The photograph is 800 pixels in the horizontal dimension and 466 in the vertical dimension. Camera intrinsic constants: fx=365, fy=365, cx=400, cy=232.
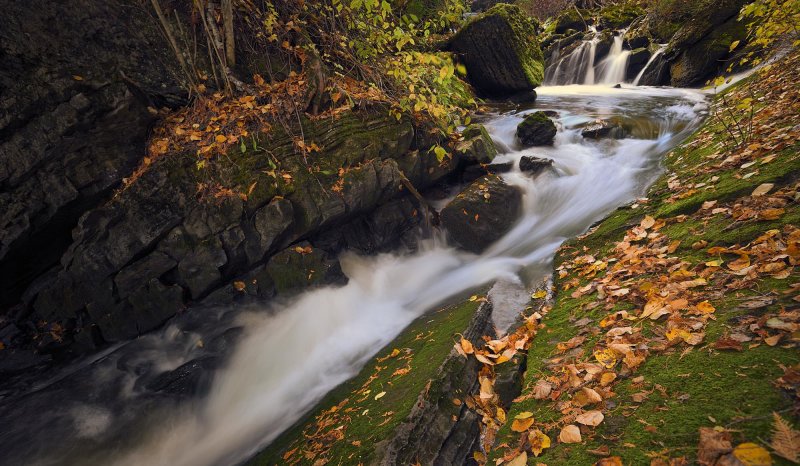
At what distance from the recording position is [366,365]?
14.7ft

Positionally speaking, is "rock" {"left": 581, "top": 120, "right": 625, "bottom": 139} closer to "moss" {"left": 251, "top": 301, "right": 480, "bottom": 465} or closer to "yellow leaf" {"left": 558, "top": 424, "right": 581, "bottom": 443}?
"moss" {"left": 251, "top": 301, "right": 480, "bottom": 465}

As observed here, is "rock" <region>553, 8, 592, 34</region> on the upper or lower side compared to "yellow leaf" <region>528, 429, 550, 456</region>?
upper

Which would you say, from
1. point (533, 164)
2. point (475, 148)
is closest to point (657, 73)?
point (533, 164)

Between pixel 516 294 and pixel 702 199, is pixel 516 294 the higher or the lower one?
the lower one

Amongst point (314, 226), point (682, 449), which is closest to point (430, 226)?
point (314, 226)

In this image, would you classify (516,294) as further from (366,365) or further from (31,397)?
(31,397)

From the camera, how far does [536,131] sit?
29.7 ft

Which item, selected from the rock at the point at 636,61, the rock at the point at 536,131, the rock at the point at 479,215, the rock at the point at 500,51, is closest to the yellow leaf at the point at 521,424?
the rock at the point at 479,215

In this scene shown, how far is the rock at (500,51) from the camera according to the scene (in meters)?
11.4

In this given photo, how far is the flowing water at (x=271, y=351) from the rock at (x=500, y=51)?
18.6 ft

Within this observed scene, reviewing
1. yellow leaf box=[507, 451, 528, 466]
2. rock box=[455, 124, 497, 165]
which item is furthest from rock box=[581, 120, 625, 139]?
yellow leaf box=[507, 451, 528, 466]

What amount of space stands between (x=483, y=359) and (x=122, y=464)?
4.61 metres

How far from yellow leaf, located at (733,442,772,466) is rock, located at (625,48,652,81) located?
17.7 meters

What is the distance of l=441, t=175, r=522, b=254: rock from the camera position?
6.95m
